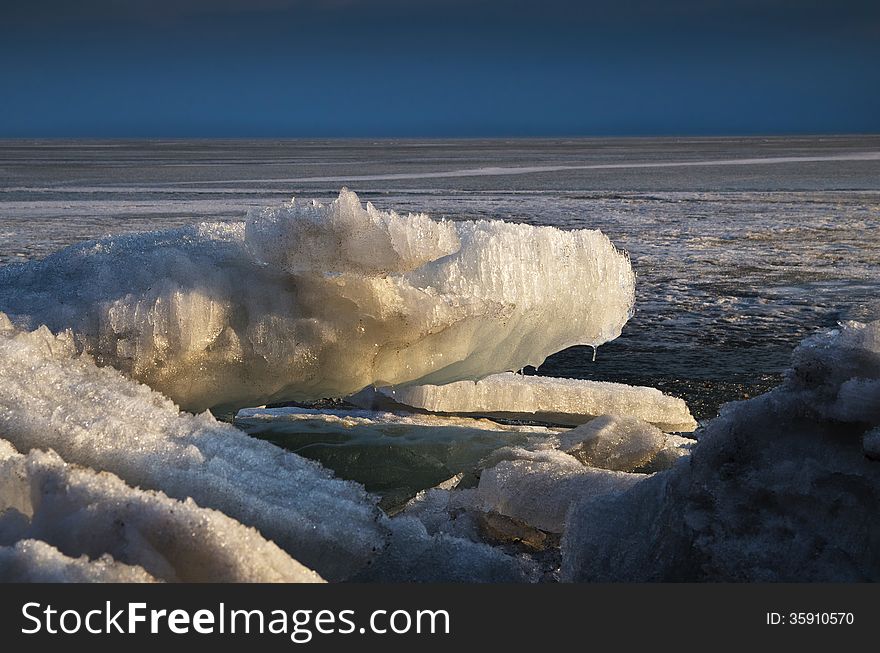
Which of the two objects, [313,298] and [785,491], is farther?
[313,298]

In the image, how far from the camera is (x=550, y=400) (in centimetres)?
452

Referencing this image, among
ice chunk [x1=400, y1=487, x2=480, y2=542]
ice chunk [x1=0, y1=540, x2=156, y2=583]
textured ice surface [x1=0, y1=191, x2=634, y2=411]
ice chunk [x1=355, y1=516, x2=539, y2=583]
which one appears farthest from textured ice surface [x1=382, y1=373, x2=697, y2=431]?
ice chunk [x1=0, y1=540, x2=156, y2=583]

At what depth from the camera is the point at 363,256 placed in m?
2.91

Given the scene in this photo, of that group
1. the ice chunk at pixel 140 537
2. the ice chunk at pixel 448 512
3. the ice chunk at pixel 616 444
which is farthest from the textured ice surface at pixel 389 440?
the ice chunk at pixel 140 537

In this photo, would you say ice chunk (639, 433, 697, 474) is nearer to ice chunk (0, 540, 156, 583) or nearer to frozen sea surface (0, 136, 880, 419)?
frozen sea surface (0, 136, 880, 419)

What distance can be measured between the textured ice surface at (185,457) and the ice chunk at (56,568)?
1.56ft

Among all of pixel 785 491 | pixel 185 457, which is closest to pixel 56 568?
pixel 185 457

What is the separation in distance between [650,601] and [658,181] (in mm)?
22234

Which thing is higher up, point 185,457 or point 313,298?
point 313,298

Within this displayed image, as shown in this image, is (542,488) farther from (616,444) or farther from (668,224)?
(668,224)

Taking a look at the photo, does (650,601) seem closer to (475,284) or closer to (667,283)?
(475,284)

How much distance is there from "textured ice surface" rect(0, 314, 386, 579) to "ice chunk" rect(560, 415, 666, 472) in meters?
1.27

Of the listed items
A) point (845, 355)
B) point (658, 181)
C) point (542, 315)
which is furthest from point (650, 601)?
point (658, 181)

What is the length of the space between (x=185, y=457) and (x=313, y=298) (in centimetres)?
87
